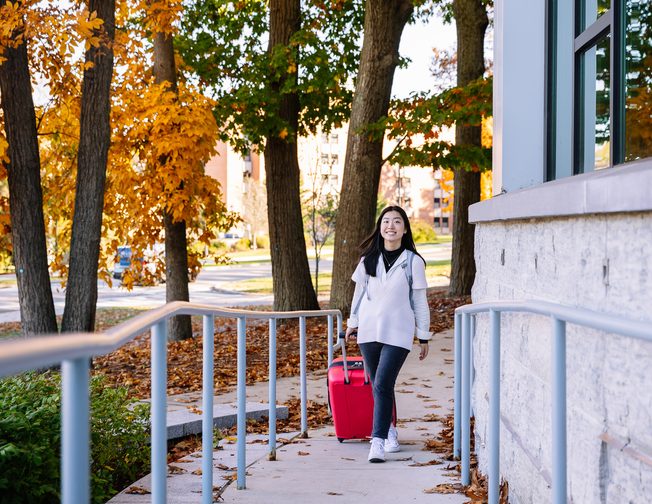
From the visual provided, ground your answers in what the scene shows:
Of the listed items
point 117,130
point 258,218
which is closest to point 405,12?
point 117,130

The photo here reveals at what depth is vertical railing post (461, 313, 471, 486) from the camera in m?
5.35

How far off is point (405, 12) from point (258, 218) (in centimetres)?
5206

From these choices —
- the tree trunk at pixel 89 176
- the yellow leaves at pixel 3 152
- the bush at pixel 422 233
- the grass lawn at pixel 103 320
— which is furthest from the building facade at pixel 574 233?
the bush at pixel 422 233

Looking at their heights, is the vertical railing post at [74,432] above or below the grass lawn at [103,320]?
above

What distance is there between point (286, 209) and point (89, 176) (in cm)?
539

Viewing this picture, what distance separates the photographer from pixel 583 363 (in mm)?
3447

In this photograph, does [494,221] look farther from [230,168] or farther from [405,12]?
[230,168]

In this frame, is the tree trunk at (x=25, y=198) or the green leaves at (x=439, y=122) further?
the green leaves at (x=439, y=122)

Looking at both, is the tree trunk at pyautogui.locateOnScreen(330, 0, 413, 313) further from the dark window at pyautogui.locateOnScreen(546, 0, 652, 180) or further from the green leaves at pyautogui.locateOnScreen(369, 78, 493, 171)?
the dark window at pyautogui.locateOnScreen(546, 0, 652, 180)

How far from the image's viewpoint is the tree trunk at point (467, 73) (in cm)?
1766

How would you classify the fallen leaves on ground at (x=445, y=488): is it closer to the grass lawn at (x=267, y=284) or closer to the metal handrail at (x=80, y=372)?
the metal handrail at (x=80, y=372)

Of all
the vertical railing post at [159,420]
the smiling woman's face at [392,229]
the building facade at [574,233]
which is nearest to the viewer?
the building facade at [574,233]

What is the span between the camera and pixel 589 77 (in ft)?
18.0

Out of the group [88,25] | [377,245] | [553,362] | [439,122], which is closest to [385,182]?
[439,122]
